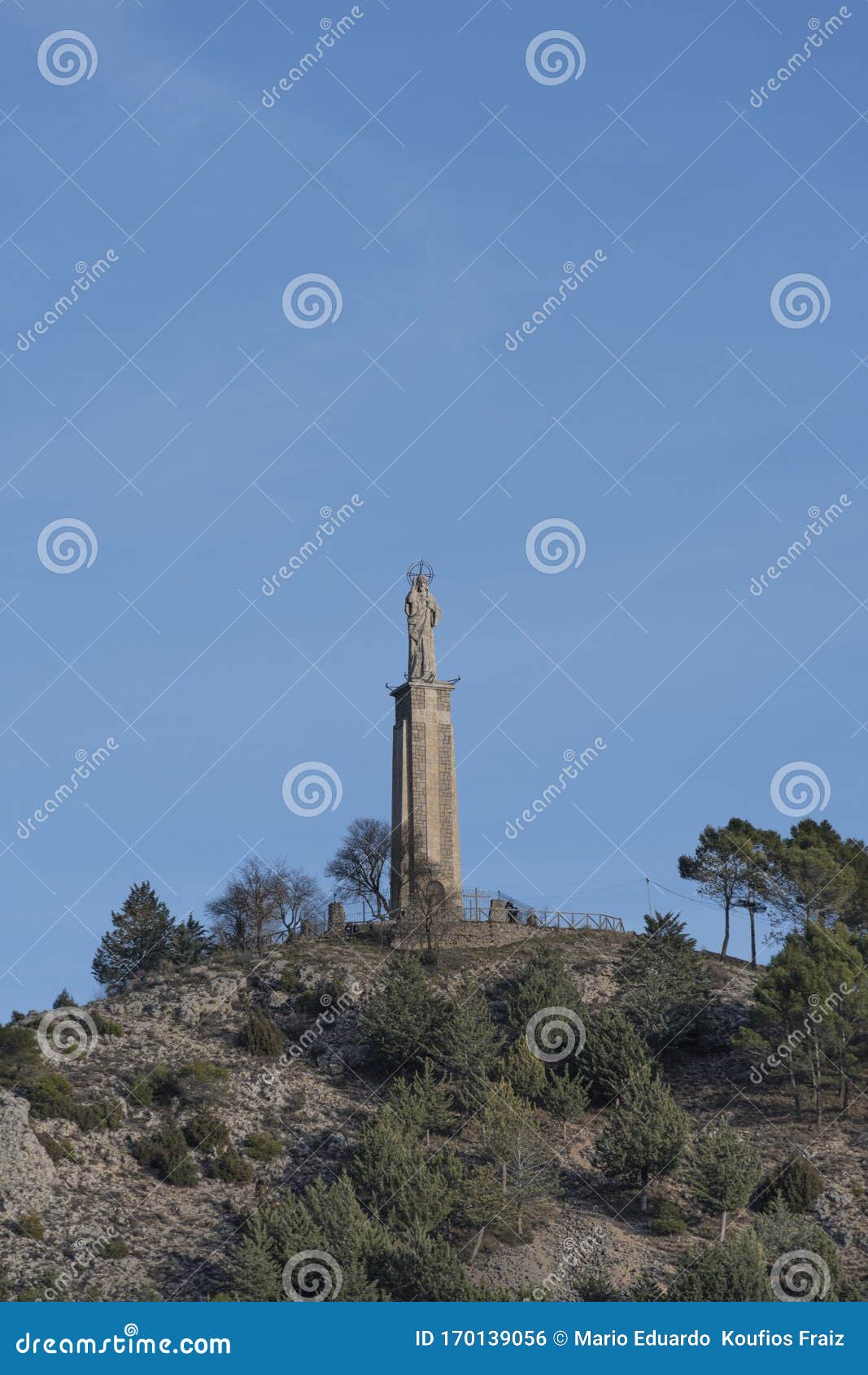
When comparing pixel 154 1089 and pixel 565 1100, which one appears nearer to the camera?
pixel 565 1100

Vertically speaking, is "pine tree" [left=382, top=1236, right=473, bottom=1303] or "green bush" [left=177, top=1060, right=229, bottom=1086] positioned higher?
"green bush" [left=177, top=1060, right=229, bottom=1086]

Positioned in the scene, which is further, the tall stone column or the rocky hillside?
the tall stone column

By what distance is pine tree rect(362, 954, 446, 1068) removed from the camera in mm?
67500

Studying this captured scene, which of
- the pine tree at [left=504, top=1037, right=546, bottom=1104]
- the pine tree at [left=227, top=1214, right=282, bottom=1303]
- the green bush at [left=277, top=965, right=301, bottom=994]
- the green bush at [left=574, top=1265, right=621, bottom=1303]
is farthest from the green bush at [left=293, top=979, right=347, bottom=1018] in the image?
the green bush at [left=574, top=1265, right=621, bottom=1303]

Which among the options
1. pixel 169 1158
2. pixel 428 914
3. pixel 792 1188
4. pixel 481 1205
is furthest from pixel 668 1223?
pixel 428 914

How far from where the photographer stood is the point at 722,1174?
5831 cm

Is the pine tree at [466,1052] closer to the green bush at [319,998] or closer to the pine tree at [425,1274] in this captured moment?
the green bush at [319,998]

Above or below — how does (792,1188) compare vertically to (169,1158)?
above

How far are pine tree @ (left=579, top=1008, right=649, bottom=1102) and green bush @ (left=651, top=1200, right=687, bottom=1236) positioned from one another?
642cm

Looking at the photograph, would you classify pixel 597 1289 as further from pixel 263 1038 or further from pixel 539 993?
pixel 263 1038

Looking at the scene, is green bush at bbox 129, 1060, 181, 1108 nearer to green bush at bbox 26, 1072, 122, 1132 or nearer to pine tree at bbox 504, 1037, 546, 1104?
green bush at bbox 26, 1072, 122, 1132

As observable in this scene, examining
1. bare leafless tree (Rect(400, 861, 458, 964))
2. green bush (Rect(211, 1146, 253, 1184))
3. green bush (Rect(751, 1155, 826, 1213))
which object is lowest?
green bush (Rect(211, 1146, 253, 1184))

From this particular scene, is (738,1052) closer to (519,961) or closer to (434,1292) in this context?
(519,961)

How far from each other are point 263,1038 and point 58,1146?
11.1 m
